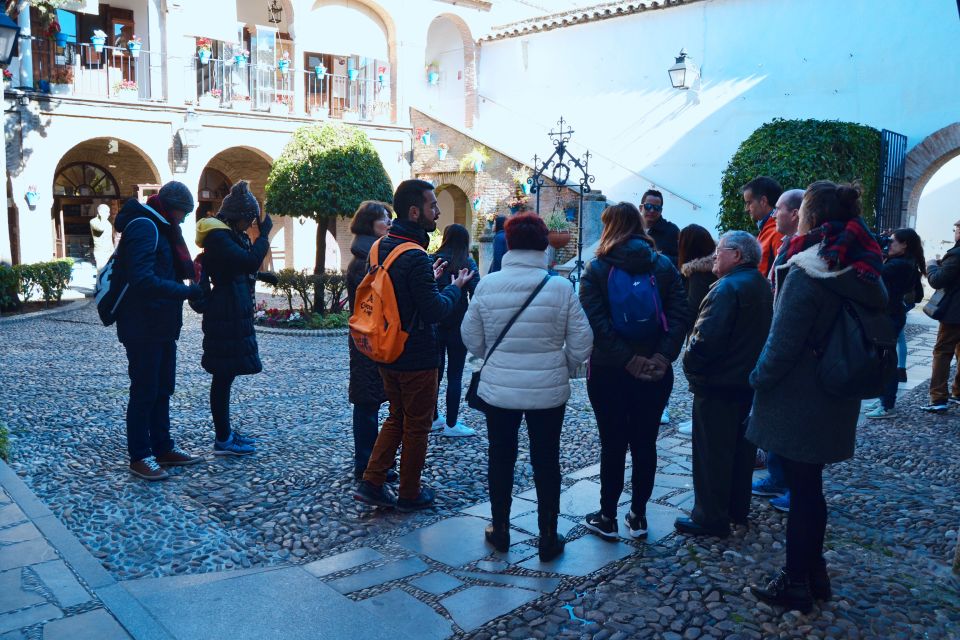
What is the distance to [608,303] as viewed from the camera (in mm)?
3637

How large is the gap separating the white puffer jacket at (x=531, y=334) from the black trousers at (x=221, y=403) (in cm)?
220

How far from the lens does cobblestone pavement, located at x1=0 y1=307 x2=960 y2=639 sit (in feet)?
10.1

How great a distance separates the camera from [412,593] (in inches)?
127

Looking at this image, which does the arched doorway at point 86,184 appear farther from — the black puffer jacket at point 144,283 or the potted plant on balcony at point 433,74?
the black puffer jacket at point 144,283

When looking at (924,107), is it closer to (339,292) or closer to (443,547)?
(339,292)

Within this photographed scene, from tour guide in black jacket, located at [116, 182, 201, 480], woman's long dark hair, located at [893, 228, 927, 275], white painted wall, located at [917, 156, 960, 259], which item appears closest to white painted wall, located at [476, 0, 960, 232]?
white painted wall, located at [917, 156, 960, 259]

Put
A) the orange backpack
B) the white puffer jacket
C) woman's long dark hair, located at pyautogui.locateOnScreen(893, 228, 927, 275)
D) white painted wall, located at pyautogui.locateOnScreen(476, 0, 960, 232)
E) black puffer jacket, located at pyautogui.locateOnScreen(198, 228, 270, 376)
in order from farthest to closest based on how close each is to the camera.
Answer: white painted wall, located at pyautogui.locateOnScreen(476, 0, 960, 232) → woman's long dark hair, located at pyautogui.locateOnScreen(893, 228, 927, 275) → black puffer jacket, located at pyautogui.locateOnScreen(198, 228, 270, 376) → the orange backpack → the white puffer jacket

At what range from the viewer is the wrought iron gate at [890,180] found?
13.3 m

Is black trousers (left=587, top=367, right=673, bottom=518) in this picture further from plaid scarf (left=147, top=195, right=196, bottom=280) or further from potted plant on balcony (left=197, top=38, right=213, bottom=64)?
potted plant on balcony (left=197, top=38, right=213, bottom=64)

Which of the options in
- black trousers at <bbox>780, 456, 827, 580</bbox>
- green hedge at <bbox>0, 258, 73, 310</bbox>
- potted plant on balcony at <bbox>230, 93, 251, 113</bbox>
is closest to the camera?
black trousers at <bbox>780, 456, 827, 580</bbox>

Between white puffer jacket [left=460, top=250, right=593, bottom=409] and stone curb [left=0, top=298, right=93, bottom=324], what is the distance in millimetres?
10600

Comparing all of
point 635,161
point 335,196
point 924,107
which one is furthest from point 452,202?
point 924,107

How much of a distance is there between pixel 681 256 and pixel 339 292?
812cm

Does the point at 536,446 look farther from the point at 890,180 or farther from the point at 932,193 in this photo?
the point at 932,193
